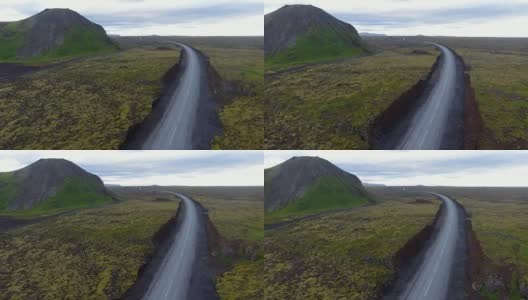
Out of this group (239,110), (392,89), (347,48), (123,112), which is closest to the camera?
(123,112)

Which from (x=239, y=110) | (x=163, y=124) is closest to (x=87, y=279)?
(x=163, y=124)

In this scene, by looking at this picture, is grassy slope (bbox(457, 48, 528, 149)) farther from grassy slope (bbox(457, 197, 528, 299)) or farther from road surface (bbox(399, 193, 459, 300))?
road surface (bbox(399, 193, 459, 300))

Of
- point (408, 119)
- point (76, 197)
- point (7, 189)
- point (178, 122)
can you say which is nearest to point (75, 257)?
point (178, 122)

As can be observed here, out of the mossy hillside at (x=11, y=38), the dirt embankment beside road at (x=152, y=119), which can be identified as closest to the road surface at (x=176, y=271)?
the dirt embankment beside road at (x=152, y=119)

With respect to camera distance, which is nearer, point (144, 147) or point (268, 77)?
point (144, 147)

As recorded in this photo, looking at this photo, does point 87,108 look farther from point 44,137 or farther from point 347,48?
point 347,48
